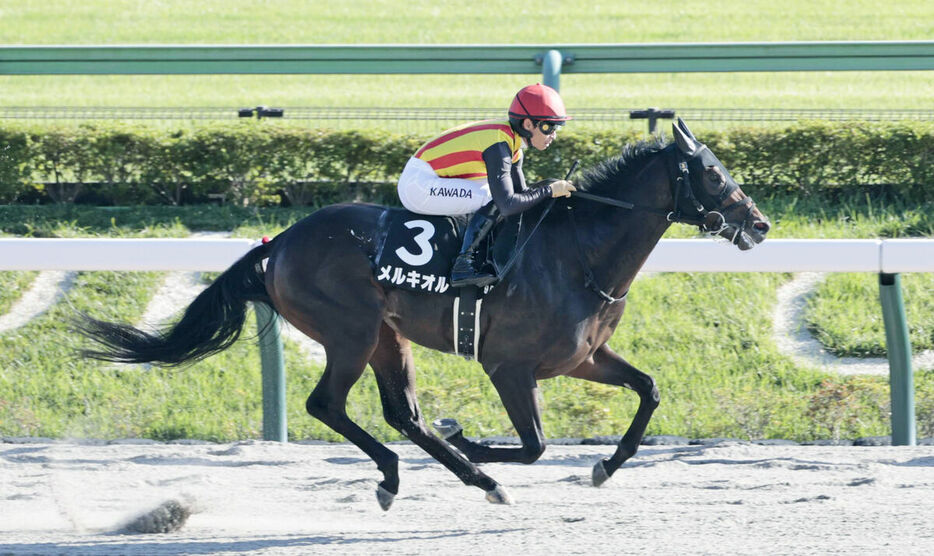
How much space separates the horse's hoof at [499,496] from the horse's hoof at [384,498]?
40cm

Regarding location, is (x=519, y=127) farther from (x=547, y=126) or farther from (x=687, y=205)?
(x=687, y=205)

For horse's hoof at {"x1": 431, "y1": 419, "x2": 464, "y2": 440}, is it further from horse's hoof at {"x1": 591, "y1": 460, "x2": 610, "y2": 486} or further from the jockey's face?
the jockey's face

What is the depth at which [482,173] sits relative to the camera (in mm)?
5246

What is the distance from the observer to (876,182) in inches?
340

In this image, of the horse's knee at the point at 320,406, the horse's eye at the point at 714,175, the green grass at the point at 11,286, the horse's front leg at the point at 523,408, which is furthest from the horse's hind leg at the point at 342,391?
the green grass at the point at 11,286

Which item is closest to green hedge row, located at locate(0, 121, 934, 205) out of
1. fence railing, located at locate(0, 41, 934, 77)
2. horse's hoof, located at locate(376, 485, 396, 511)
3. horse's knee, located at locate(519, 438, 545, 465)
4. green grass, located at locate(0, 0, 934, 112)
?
fence railing, located at locate(0, 41, 934, 77)

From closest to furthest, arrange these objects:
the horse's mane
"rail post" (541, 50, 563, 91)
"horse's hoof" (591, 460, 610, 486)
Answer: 1. the horse's mane
2. "horse's hoof" (591, 460, 610, 486)
3. "rail post" (541, 50, 563, 91)

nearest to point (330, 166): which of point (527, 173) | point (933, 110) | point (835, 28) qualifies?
point (527, 173)

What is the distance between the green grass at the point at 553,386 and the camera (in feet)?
20.9

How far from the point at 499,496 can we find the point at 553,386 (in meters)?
1.71

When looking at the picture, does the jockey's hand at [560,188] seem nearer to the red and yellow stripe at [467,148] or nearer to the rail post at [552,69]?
the red and yellow stripe at [467,148]

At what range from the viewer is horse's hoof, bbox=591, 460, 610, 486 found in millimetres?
5305

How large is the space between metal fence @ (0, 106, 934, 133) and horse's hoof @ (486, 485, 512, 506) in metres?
4.60

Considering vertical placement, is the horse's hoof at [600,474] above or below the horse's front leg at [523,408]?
below
